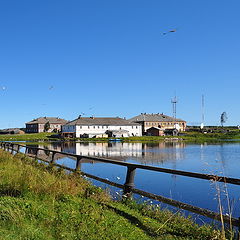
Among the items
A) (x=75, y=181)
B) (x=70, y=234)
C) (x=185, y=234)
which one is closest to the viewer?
(x=70, y=234)

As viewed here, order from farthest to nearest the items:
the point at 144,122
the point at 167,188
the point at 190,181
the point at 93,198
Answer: the point at 144,122, the point at 190,181, the point at 167,188, the point at 93,198

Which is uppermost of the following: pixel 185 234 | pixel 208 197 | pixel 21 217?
pixel 21 217

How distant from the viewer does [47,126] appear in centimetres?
15125

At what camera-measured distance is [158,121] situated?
141250 mm

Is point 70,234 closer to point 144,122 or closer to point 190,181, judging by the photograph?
point 190,181

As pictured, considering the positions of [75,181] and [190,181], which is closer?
[75,181]

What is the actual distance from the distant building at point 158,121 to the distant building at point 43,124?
135 ft

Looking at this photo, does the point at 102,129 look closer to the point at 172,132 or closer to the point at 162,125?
the point at 172,132

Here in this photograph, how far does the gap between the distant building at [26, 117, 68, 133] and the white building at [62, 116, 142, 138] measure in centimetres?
2831

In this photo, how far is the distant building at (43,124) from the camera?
155625 mm

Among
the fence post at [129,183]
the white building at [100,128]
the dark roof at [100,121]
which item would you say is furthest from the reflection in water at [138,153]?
the dark roof at [100,121]

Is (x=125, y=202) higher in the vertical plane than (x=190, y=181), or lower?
higher

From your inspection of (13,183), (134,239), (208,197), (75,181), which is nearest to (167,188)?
(208,197)

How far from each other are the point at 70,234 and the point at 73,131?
120m
